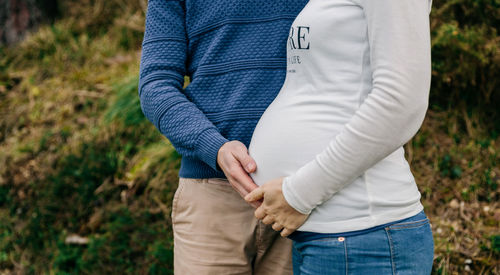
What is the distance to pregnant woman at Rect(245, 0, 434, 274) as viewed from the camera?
103cm

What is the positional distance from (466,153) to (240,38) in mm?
2138

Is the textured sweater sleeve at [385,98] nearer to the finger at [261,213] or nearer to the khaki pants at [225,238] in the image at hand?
the finger at [261,213]

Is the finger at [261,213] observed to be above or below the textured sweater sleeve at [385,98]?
below

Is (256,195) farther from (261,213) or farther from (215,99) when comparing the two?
(215,99)

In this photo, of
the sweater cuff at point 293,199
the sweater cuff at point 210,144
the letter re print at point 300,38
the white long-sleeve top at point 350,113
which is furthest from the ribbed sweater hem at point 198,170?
the letter re print at point 300,38

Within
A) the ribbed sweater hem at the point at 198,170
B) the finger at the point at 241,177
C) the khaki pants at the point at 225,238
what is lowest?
the khaki pants at the point at 225,238

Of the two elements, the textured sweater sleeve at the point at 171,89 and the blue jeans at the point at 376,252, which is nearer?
the blue jeans at the point at 376,252

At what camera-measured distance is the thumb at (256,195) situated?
122cm

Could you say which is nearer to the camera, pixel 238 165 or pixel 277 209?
pixel 277 209

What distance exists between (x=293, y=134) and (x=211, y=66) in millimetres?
439

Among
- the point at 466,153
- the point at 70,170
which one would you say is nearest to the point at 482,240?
the point at 466,153

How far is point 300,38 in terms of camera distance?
3.92 ft

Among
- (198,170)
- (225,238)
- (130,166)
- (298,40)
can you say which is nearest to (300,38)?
(298,40)

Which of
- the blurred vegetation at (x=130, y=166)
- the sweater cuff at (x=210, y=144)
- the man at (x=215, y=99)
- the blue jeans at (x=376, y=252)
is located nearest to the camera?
the blue jeans at (x=376, y=252)
